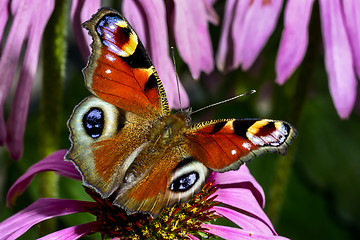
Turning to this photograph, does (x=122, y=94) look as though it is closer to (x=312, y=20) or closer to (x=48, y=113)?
(x=48, y=113)

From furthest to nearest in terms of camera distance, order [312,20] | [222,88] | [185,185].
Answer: [222,88] < [312,20] < [185,185]

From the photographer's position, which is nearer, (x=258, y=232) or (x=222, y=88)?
(x=258, y=232)

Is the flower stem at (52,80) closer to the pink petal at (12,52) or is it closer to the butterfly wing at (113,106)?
the pink petal at (12,52)

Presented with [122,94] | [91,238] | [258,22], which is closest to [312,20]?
[258,22]

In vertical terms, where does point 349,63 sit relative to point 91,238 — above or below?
above


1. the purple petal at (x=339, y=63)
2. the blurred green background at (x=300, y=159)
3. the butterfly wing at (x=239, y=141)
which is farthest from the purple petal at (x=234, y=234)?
the blurred green background at (x=300, y=159)
